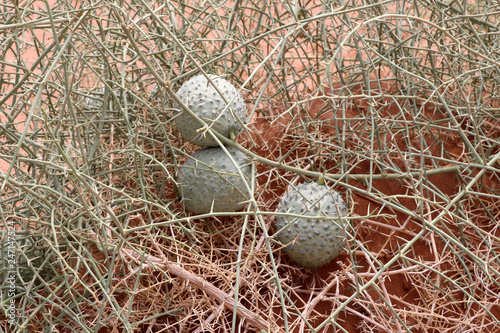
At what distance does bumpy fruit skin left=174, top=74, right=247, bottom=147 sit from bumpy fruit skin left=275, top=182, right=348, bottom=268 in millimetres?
212

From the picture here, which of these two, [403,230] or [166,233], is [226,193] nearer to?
[166,233]

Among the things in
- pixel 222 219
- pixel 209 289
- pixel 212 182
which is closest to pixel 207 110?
pixel 212 182

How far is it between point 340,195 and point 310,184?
0.27ft

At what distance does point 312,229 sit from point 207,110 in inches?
13.9

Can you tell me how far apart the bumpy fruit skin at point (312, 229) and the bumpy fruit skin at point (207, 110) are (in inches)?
8.3

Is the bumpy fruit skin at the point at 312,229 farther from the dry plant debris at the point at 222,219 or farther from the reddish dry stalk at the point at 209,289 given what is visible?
the reddish dry stalk at the point at 209,289

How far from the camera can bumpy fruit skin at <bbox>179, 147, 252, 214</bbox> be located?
116 centimetres

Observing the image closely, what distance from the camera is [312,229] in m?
1.13

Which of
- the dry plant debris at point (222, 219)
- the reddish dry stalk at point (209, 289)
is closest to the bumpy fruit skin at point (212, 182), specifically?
the dry plant debris at point (222, 219)

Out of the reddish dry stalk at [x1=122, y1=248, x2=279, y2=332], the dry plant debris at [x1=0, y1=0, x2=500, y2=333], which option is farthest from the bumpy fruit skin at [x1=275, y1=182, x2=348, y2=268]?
the reddish dry stalk at [x1=122, y1=248, x2=279, y2=332]

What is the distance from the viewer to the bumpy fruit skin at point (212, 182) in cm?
116

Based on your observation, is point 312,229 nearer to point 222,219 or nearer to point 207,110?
point 222,219

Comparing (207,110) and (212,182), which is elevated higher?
(207,110)

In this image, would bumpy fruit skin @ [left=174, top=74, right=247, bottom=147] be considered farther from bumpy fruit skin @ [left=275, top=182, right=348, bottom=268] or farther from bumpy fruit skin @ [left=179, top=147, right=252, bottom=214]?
bumpy fruit skin @ [left=275, top=182, right=348, bottom=268]
